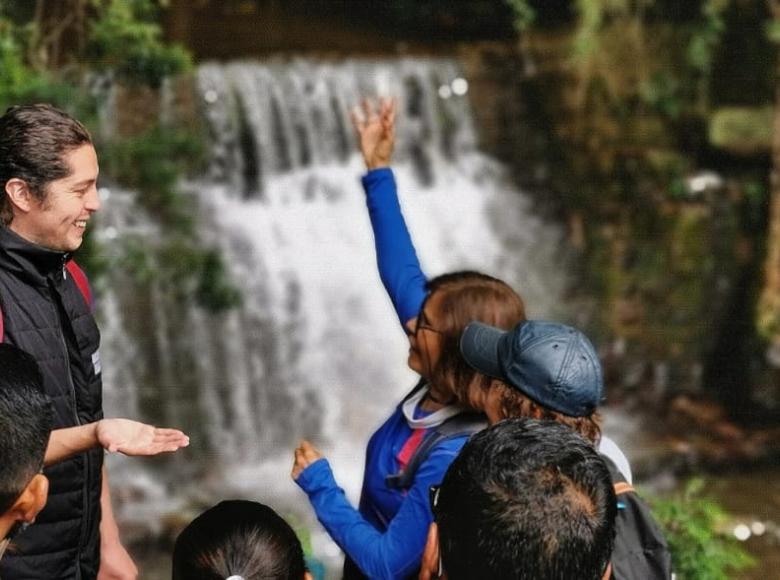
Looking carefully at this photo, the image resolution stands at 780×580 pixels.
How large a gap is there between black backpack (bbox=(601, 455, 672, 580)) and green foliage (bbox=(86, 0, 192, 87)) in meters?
4.50

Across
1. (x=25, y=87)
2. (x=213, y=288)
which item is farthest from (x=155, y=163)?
(x=25, y=87)

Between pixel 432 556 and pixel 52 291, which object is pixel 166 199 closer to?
pixel 52 291

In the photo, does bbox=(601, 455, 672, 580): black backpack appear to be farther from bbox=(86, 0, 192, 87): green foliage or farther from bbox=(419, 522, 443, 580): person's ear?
bbox=(86, 0, 192, 87): green foliage

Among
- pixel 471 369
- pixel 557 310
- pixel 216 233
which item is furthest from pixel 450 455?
pixel 557 310

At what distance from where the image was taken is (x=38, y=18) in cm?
610

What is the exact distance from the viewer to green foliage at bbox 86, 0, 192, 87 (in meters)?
5.78

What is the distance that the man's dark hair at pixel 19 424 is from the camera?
1.71m

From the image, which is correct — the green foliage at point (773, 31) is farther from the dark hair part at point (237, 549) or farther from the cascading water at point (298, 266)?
the dark hair part at point (237, 549)

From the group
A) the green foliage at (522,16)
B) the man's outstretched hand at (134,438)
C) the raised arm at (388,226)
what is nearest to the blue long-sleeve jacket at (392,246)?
the raised arm at (388,226)

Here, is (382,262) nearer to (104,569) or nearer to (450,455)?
(450,455)

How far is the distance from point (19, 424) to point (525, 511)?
856 mm

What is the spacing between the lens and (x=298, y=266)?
8.16 m

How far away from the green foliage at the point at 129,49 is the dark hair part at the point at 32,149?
11.9 ft

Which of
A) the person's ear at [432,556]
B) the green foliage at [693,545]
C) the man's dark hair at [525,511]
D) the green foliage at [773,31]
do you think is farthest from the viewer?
the green foliage at [773,31]
